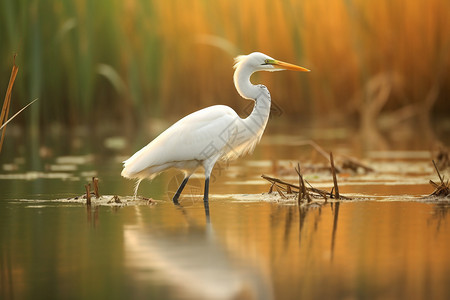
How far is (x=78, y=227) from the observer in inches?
243

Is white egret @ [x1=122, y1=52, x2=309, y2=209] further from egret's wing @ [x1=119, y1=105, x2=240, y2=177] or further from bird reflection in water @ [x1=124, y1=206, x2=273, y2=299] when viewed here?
bird reflection in water @ [x1=124, y1=206, x2=273, y2=299]

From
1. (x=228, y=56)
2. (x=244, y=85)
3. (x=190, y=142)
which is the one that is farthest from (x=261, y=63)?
(x=228, y=56)

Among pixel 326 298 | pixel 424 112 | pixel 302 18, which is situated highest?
pixel 302 18

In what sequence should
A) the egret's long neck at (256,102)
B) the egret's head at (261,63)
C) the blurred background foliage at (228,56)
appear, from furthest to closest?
the blurred background foliage at (228,56), the egret's head at (261,63), the egret's long neck at (256,102)

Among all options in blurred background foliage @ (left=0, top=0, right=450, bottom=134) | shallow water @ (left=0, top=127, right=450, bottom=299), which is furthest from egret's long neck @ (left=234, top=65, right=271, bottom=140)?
blurred background foliage @ (left=0, top=0, right=450, bottom=134)

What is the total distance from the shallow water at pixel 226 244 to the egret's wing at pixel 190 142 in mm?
393

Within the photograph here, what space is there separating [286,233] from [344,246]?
61cm

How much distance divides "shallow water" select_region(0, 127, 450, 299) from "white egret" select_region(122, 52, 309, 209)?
0.34m

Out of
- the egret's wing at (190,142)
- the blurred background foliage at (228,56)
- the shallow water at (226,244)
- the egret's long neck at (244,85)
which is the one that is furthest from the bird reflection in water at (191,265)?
the blurred background foliage at (228,56)

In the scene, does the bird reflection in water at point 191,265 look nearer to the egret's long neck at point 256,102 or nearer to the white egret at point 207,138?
the white egret at point 207,138

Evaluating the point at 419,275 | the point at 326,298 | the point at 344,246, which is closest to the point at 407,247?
the point at 344,246

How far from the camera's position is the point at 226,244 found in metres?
5.43

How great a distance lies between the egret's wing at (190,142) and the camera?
25.2ft

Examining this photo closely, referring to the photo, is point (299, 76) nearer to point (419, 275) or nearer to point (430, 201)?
point (430, 201)
